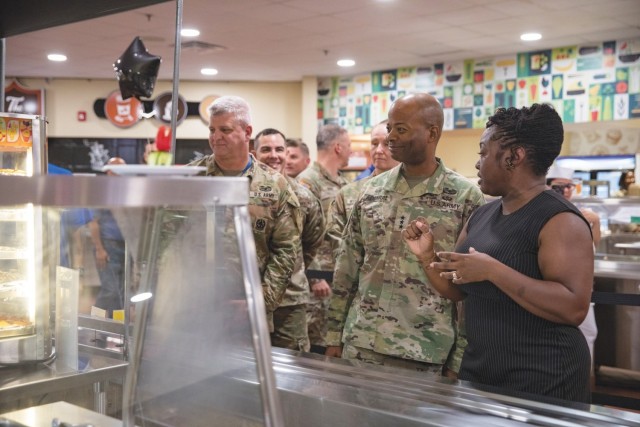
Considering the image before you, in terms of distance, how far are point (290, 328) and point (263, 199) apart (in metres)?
0.92

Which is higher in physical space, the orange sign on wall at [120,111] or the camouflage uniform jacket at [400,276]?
the orange sign on wall at [120,111]

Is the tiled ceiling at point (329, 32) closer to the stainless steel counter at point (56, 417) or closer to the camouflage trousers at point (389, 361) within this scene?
the camouflage trousers at point (389, 361)

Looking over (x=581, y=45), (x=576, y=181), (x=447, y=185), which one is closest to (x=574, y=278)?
(x=447, y=185)

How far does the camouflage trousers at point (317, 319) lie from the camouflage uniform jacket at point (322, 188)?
0.24 metres

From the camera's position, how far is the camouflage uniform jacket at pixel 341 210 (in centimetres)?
424

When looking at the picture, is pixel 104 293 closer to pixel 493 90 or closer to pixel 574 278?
pixel 574 278

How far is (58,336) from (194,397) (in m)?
0.71

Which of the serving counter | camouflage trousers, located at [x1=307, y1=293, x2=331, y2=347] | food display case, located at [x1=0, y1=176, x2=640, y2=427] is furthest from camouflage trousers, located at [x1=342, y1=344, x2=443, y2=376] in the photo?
the serving counter

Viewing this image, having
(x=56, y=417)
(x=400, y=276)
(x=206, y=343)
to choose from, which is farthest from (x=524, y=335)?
(x=56, y=417)

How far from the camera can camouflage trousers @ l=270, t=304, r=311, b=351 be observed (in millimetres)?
3977

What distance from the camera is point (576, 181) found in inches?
298

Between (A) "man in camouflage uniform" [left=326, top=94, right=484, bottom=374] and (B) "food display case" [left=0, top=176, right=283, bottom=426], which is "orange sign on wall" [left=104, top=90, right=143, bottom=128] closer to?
(A) "man in camouflage uniform" [left=326, top=94, right=484, bottom=374]

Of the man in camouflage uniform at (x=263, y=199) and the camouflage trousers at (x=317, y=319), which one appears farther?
the camouflage trousers at (x=317, y=319)

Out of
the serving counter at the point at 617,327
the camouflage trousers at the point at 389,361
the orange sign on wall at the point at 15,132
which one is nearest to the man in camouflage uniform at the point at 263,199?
the camouflage trousers at the point at 389,361
